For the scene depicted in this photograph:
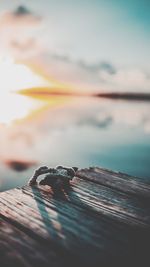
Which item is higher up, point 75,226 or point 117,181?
point 117,181

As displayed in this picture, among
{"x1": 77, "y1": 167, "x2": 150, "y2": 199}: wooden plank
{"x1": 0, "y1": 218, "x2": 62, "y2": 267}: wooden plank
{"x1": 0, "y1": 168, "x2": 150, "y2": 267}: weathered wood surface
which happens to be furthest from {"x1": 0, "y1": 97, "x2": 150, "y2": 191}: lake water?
{"x1": 0, "y1": 218, "x2": 62, "y2": 267}: wooden plank

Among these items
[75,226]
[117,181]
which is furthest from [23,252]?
[117,181]

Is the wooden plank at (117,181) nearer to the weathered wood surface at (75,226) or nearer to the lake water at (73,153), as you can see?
the weathered wood surface at (75,226)

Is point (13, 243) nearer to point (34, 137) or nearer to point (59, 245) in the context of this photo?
point (59, 245)

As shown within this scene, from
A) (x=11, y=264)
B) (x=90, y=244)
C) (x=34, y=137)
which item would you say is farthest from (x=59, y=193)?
(x=34, y=137)

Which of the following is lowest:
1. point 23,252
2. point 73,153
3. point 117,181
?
point 23,252

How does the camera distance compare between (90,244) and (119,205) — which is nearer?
(90,244)

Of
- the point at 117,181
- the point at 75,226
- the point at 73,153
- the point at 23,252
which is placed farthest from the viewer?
the point at 73,153

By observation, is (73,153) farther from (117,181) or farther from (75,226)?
(75,226)

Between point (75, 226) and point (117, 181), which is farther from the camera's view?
point (117, 181)
